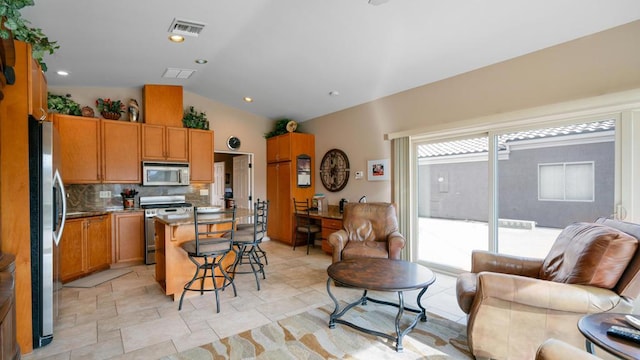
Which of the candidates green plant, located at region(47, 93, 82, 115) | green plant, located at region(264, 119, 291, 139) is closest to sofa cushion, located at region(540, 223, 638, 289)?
green plant, located at region(264, 119, 291, 139)

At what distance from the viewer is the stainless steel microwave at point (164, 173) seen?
198 inches

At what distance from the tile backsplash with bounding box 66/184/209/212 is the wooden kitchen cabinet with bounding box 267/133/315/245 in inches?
65.8

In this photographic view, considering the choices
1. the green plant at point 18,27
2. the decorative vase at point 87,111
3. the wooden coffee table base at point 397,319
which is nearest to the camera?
the green plant at point 18,27

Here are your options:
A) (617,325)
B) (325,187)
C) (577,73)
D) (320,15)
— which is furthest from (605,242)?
(325,187)

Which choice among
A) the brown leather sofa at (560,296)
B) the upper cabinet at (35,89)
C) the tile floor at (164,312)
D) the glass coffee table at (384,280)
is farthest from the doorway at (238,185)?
the brown leather sofa at (560,296)

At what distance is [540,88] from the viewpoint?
124 inches

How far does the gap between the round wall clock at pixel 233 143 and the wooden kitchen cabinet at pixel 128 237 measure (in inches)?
85.3

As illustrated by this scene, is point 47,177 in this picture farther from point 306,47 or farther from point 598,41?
point 598,41

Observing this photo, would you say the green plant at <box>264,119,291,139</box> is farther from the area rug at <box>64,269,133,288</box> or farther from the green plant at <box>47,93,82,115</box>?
the area rug at <box>64,269,133,288</box>

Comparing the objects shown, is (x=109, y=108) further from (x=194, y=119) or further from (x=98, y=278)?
(x=98, y=278)

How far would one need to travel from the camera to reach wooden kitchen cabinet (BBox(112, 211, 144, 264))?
459 cm

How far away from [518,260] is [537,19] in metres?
2.18

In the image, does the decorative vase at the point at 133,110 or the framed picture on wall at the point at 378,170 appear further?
the decorative vase at the point at 133,110

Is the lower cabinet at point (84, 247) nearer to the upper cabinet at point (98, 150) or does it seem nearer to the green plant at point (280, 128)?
the upper cabinet at point (98, 150)
